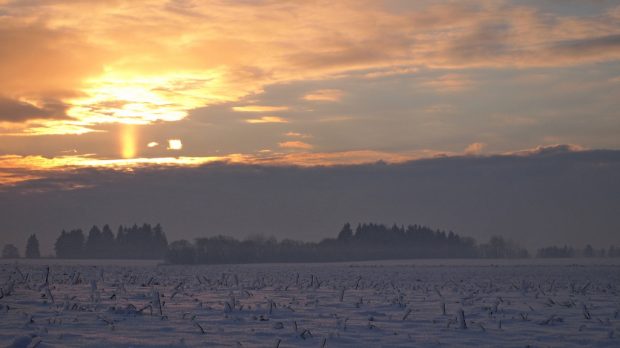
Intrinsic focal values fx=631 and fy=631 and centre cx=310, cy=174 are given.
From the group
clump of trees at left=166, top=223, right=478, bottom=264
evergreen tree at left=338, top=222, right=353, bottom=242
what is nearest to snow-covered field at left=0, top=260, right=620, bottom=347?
clump of trees at left=166, top=223, right=478, bottom=264

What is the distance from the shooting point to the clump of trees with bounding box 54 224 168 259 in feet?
502

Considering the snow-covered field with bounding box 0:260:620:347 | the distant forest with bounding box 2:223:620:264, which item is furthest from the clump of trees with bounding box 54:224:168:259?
the snow-covered field with bounding box 0:260:620:347

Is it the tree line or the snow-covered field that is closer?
the snow-covered field

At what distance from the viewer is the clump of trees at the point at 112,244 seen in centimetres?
15300

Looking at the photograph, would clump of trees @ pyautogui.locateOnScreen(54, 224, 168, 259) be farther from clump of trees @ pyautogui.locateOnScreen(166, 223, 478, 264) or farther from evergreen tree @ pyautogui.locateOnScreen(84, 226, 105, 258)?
clump of trees @ pyautogui.locateOnScreen(166, 223, 478, 264)

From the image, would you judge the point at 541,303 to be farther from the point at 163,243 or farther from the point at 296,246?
the point at 163,243

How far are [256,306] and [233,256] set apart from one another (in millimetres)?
108115

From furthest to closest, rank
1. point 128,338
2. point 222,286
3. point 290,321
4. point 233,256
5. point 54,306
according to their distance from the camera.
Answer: point 233,256
point 222,286
point 54,306
point 290,321
point 128,338

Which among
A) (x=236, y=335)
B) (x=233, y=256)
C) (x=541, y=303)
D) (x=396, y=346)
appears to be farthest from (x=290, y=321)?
(x=233, y=256)

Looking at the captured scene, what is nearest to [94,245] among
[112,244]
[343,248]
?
[112,244]

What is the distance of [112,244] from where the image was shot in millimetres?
156250

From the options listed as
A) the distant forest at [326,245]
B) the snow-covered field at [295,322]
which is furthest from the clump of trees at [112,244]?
the snow-covered field at [295,322]

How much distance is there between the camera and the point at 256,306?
1822 cm

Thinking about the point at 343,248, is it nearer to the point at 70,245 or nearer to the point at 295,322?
the point at 70,245
